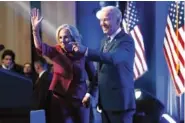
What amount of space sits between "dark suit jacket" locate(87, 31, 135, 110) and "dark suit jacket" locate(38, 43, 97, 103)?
462 millimetres

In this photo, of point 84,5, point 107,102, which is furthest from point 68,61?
point 84,5

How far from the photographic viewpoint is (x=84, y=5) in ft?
15.5

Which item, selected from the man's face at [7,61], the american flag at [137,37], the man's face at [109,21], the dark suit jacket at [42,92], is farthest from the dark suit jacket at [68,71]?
the american flag at [137,37]

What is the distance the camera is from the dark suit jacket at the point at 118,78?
88.7 inches

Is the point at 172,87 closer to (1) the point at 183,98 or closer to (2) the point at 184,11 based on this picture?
(1) the point at 183,98

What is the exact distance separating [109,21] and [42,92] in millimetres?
1443

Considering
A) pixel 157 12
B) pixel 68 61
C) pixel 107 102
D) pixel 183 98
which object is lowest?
pixel 183 98

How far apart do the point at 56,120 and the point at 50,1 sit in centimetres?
220

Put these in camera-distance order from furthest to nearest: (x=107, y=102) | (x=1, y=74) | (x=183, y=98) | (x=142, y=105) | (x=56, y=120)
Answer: (x=183, y=98)
(x=142, y=105)
(x=56, y=120)
(x=107, y=102)
(x=1, y=74)

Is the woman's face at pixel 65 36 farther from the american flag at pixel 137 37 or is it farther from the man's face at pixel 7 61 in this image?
the american flag at pixel 137 37

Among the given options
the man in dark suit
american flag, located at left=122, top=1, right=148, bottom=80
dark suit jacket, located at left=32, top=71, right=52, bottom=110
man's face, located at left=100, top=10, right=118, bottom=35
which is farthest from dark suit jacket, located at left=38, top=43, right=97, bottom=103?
american flag, located at left=122, top=1, right=148, bottom=80

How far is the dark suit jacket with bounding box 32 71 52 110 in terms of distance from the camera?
3262mm

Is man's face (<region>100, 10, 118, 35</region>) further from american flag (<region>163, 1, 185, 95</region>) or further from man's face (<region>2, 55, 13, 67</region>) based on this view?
american flag (<region>163, 1, 185, 95</region>)

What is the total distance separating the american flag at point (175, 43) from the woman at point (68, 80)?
2.09 m
